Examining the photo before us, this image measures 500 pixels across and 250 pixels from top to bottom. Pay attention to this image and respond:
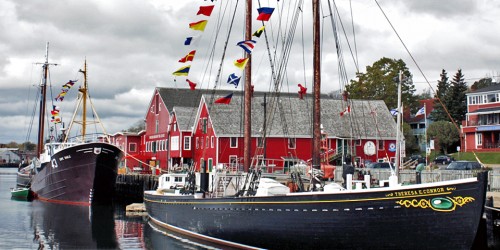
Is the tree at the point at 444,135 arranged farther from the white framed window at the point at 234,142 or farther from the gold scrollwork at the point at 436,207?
the gold scrollwork at the point at 436,207

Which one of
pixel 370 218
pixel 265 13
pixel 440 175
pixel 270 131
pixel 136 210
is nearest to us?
pixel 370 218

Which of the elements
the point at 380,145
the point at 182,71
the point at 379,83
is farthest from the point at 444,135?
the point at 182,71

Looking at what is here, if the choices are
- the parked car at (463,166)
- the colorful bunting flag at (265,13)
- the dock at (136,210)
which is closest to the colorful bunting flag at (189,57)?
the colorful bunting flag at (265,13)

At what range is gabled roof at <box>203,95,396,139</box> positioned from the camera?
58.5 m

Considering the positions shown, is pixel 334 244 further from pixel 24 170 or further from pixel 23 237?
pixel 24 170

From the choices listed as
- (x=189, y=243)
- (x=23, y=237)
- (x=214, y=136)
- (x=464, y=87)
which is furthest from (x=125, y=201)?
(x=464, y=87)

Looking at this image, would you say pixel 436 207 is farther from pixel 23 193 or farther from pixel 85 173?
pixel 23 193

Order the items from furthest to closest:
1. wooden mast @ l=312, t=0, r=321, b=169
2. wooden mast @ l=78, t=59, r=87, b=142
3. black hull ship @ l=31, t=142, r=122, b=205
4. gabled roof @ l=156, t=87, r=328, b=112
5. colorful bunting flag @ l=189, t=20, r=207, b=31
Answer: gabled roof @ l=156, t=87, r=328, b=112 → wooden mast @ l=78, t=59, r=87, b=142 → black hull ship @ l=31, t=142, r=122, b=205 → colorful bunting flag @ l=189, t=20, r=207, b=31 → wooden mast @ l=312, t=0, r=321, b=169

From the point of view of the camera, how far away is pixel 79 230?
33.0m

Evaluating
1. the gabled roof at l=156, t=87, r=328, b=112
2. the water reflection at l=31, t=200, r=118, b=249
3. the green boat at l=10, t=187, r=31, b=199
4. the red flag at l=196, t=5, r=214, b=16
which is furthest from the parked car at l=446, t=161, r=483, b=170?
the green boat at l=10, t=187, r=31, b=199

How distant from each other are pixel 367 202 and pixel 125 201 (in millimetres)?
42253

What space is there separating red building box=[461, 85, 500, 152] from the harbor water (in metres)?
45.4

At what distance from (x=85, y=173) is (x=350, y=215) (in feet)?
101

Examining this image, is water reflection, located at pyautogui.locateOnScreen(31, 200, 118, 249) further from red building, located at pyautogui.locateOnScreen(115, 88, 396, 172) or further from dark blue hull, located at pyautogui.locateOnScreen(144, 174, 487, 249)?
red building, located at pyautogui.locateOnScreen(115, 88, 396, 172)
